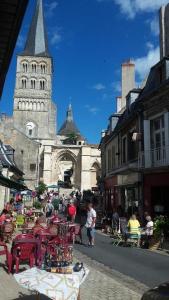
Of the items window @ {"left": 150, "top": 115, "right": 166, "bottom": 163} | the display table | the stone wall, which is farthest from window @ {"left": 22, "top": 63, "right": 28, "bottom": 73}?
the display table

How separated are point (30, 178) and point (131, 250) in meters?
36.5

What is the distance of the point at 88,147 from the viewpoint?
7219 centimetres

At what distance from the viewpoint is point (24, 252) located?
7.48 metres

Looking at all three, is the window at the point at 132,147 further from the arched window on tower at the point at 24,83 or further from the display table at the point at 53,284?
the arched window on tower at the point at 24,83

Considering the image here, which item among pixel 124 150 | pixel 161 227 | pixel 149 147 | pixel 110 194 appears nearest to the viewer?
pixel 161 227

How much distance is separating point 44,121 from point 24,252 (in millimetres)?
66094

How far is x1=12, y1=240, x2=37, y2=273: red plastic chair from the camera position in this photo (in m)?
7.26

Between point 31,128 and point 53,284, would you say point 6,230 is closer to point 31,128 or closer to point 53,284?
point 53,284

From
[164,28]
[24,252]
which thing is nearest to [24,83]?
[164,28]

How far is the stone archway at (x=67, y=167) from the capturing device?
238 feet

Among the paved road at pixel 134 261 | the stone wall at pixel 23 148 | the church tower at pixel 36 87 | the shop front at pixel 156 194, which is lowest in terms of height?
the paved road at pixel 134 261

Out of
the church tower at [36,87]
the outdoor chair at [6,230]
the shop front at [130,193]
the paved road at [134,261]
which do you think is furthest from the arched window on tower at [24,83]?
the outdoor chair at [6,230]

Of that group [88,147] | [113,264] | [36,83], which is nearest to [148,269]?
[113,264]

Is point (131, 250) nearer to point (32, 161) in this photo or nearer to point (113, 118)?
point (113, 118)
